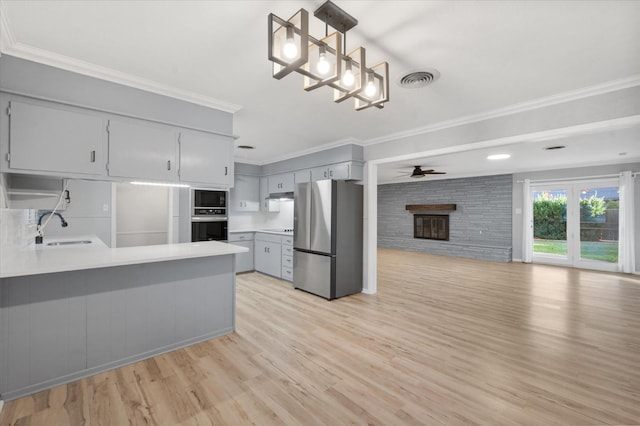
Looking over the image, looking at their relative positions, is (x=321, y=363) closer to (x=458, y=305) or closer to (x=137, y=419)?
(x=137, y=419)

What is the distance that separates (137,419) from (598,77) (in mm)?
4199

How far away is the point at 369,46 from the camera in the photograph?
6.54ft

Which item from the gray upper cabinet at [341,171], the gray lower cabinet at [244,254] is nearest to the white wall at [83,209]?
the gray lower cabinet at [244,254]

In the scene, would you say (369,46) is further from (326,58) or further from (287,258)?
(287,258)

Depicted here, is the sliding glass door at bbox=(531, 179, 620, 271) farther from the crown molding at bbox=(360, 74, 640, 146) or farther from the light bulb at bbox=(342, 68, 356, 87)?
the light bulb at bbox=(342, 68, 356, 87)

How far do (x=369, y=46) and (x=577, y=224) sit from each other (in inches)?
295

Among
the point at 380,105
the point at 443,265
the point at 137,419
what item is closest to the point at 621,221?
the point at 443,265

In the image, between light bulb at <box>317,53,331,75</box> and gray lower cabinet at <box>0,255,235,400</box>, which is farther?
gray lower cabinet at <box>0,255,235,400</box>

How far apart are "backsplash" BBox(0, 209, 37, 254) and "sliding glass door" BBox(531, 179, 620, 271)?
9297mm

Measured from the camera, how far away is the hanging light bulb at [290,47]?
4.63ft

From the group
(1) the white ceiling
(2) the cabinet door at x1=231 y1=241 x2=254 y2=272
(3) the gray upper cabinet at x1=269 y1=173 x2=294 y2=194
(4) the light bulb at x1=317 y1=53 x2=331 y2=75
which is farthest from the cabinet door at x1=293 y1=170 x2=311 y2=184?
(4) the light bulb at x1=317 y1=53 x2=331 y2=75

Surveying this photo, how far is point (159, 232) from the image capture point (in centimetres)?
530

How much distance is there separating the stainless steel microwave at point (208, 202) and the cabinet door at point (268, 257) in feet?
3.85

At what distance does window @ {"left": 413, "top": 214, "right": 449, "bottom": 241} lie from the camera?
8742 millimetres
